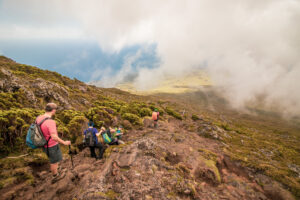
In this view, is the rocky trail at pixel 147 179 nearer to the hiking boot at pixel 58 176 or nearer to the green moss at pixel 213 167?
the green moss at pixel 213 167

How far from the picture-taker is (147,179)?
6.44 m

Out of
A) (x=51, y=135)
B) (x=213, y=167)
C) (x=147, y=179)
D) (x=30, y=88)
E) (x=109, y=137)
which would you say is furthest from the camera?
(x=30, y=88)

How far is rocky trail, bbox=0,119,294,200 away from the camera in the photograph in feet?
17.8

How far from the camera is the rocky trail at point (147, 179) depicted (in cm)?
543

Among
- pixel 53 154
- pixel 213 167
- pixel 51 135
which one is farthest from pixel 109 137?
pixel 213 167

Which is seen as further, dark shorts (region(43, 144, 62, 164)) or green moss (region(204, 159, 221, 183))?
green moss (region(204, 159, 221, 183))

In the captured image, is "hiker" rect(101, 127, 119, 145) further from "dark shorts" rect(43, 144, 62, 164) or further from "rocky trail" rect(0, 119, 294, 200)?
"dark shorts" rect(43, 144, 62, 164)

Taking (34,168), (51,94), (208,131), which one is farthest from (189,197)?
(51,94)

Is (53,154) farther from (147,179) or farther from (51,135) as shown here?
(147,179)

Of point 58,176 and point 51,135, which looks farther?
point 58,176

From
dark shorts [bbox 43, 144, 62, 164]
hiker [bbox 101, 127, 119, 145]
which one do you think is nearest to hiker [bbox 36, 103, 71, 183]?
dark shorts [bbox 43, 144, 62, 164]

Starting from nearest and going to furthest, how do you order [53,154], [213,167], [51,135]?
[51,135], [53,154], [213,167]

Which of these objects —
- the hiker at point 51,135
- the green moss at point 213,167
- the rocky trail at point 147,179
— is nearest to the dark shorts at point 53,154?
the hiker at point 51,135

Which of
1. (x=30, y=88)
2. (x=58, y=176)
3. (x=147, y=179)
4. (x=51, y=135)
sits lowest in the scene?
(x=147, y=179)
